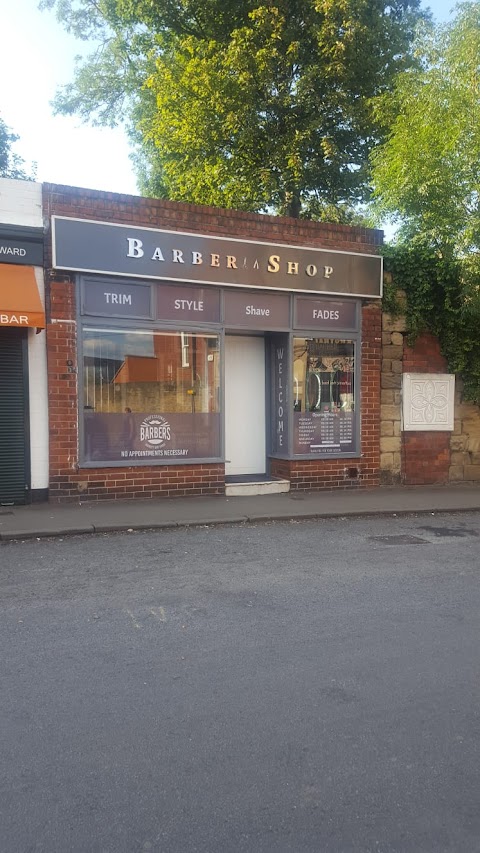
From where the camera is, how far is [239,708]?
352cm

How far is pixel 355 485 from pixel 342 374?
6.90 ft

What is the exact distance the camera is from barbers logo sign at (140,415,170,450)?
1045 cm

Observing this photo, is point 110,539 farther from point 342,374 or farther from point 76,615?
point 342,374

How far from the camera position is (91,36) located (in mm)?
22016

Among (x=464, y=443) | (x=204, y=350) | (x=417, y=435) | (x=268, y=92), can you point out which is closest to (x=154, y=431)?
(x=204, y=350)

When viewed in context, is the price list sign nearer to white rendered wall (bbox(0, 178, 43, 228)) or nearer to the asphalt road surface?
the asphalt road surface

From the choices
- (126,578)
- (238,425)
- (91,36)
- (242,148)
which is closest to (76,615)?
(126,578)

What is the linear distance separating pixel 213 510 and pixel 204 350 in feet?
9.49

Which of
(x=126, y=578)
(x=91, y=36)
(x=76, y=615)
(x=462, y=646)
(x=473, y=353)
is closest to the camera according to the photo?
(x=462, y=646)

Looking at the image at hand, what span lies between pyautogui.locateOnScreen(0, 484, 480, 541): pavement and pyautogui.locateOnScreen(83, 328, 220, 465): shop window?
0.85 meters

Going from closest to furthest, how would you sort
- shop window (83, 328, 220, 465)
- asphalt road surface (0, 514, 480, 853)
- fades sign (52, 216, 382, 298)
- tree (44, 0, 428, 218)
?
asphalt road surface (0, 514, 480, 853), fades sign (52, 216, 382, 298), shop window (83, 328, 220, 465), tree (44, 0, 428, 218)

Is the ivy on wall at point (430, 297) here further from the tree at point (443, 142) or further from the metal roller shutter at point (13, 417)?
the metal roller shutter at point (13, 417)

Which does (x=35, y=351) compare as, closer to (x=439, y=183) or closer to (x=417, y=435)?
(x=439, y=183)

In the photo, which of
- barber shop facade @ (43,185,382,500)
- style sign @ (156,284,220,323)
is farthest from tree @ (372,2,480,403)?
style sign @ (156,284,220,323)
